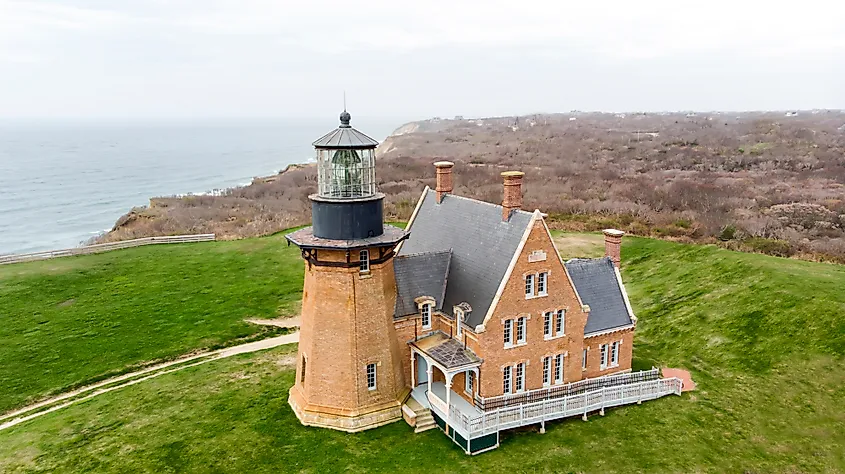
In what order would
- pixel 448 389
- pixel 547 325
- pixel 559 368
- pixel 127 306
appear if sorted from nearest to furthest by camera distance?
pixel 448 389 < pixel 547 325 < pixel 559 368 < pixel 127 306

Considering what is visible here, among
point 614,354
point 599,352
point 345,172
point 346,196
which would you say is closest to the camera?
point 345,172

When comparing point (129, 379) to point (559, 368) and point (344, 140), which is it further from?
point (559, 368)

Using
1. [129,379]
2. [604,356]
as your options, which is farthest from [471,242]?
[129,379]

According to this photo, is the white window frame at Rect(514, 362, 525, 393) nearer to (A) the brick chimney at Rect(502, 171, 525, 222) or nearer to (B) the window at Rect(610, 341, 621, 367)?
(B) the window at Rect(610, 341, 621, 367)

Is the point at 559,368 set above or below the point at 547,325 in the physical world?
below

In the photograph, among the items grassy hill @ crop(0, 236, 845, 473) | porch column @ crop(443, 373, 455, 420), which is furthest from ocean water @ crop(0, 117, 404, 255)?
porch column @ crop(443, 373, 455, 420)

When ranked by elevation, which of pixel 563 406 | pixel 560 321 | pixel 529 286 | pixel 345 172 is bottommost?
pixel 563 406

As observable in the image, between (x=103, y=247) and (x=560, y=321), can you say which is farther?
(x=103, y=247)

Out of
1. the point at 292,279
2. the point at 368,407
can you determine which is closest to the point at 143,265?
the point at 292,279
